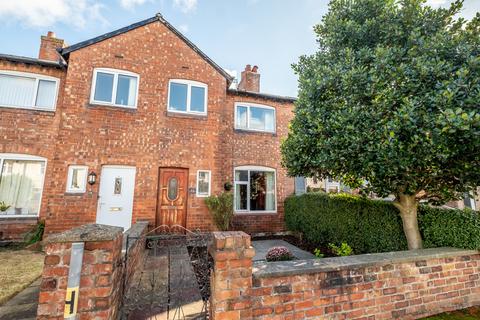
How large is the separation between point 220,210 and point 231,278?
551 cm

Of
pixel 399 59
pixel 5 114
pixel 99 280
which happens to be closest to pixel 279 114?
pixel 399 59

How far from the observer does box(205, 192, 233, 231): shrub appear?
752 centimetres

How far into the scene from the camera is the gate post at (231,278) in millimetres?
2051

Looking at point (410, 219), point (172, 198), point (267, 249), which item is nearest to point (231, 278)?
point (410, 219)

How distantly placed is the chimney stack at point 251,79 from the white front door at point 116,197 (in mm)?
6888

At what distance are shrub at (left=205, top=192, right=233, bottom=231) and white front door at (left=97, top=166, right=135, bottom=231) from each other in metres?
2.64

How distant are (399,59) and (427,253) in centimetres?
314

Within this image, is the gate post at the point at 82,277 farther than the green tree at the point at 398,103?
No

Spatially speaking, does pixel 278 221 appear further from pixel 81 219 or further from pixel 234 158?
pixel 81 219

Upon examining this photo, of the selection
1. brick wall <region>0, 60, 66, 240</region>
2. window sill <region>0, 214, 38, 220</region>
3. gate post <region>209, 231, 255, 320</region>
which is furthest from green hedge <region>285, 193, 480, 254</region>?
window sill <region>0, 214, 38, 220</region>

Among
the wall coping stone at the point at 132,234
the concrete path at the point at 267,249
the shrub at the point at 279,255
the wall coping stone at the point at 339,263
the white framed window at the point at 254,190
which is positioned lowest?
the concrete path at the point at 267,249

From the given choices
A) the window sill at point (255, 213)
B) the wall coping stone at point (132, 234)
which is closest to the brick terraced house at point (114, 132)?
the window sill at point (255, 213)

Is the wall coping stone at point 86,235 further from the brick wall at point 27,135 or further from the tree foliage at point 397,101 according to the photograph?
the brick wall at point 27,135

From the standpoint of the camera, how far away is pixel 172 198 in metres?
7.44
